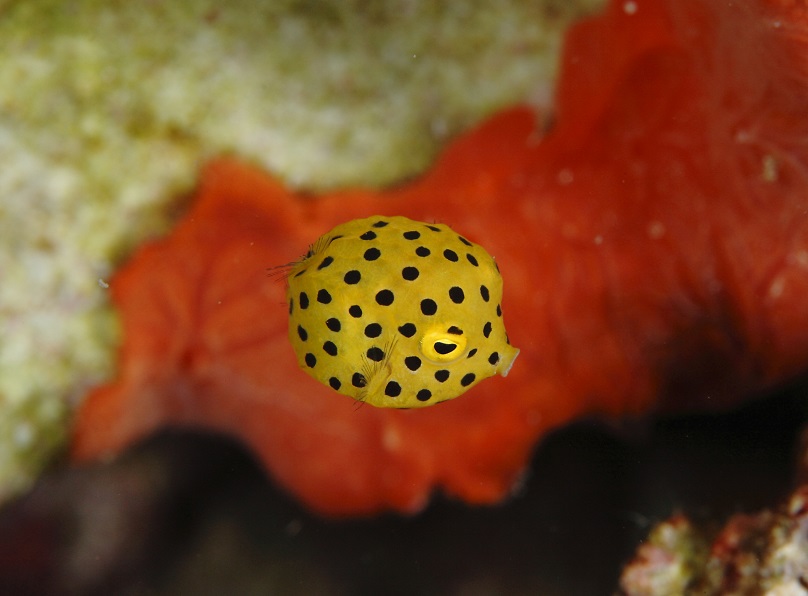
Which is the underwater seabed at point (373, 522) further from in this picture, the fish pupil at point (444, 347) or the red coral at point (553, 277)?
the fish pupil at point (444, 347)

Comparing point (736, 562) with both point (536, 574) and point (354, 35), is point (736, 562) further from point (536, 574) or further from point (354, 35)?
point (354, 35)

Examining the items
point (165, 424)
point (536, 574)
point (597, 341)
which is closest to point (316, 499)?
point (165, 424)

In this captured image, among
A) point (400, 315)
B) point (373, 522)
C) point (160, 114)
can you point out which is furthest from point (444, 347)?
point (160, 114)

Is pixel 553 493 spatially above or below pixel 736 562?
below

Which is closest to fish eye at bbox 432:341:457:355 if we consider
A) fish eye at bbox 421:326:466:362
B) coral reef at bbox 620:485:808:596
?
fish eye at bbox 421:326:466:362

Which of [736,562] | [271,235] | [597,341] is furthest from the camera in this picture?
[597,341]

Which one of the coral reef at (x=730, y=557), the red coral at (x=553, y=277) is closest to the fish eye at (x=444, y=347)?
the red coral at (x=553, y=277)

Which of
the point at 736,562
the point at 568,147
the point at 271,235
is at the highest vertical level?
the point at 568,147
